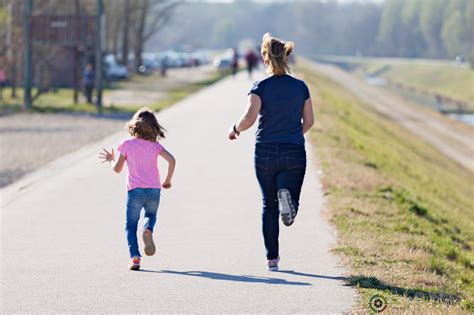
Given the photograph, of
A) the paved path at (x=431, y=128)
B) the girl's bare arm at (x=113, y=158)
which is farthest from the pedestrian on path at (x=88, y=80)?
the girl's bare arm at (x=113, y=158)

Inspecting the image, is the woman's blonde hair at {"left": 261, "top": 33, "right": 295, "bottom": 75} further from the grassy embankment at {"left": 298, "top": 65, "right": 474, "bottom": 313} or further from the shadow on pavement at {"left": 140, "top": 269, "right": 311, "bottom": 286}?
the grassy embankment at {"left": 298, "top": 65, "right": 474, "bottom": 313}

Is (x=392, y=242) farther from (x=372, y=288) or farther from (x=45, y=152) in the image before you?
(x=45, y=152)

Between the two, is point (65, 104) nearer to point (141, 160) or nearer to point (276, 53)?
point (141, 160)

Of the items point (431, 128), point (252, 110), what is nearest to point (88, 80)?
point (431, 128)

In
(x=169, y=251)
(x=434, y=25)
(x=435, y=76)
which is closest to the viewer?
(x=169, y=251)

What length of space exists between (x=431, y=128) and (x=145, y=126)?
42521 mm

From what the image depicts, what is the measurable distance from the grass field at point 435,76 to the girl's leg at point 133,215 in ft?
235

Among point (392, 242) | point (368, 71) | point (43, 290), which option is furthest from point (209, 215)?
point (368, 71)

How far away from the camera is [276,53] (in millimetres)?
7664

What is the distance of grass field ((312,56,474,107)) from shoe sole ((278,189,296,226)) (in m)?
71.8

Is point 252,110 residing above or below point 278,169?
above

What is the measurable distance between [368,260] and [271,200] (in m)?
1.06

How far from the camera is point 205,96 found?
37.0 meters

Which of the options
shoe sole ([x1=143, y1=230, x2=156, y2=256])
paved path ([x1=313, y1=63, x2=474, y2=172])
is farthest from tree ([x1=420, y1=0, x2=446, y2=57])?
shoe sole ([x1=143, y1=230, x2=156, y2=256])
